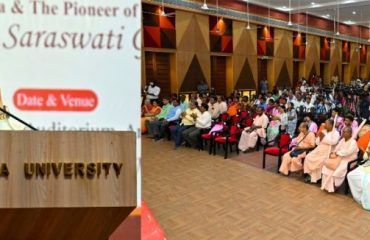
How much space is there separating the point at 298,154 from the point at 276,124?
6.05ft

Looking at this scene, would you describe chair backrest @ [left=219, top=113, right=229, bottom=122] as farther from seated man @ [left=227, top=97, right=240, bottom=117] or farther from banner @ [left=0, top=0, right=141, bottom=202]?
banner @ [left=0, top=0, right=141, bottom=202]

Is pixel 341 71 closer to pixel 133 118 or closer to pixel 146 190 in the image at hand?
pixel 146 190

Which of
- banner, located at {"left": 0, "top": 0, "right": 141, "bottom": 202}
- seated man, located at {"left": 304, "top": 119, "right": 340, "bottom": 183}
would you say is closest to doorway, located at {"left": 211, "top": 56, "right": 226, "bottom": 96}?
seated man, located at {"left": 304, "top": 119, "right": 340, "bottom": 183}

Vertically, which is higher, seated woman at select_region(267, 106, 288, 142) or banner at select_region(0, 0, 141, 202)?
banner at select_region(0, 0, 141, 202)

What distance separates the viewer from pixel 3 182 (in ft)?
3.66

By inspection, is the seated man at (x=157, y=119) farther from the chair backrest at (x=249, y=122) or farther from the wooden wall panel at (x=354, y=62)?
the wooden wall panel at (x=354, y=62)

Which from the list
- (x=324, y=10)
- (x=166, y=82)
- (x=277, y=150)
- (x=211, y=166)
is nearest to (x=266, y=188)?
(x=277, y=150)

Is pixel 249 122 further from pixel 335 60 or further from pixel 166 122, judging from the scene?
pixel 335 60

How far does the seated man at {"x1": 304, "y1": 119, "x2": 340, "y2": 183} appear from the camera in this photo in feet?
17.6

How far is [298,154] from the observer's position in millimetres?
5770

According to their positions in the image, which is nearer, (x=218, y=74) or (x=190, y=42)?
(x=190, y=42)

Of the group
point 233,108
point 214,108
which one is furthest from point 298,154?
point 214,108

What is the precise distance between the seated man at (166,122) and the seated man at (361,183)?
4898mm

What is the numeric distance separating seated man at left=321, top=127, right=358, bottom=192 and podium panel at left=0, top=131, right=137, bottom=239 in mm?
4605
